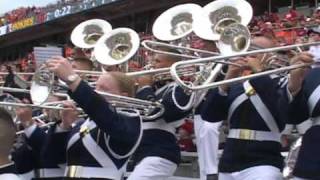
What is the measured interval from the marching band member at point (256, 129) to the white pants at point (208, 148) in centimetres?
135

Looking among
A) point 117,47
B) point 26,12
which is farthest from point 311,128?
point 26,12

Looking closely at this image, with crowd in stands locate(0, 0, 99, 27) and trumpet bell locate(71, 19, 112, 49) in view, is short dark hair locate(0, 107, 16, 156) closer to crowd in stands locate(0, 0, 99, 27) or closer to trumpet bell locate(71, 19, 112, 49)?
trumpet bell locate(71, 19, 112, 49)

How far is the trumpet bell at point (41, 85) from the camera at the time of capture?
4.09m

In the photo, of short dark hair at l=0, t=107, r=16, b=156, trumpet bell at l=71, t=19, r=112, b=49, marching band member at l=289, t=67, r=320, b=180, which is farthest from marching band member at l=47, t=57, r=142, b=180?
trumpet bell at l=71, t=19, r=112, b=49

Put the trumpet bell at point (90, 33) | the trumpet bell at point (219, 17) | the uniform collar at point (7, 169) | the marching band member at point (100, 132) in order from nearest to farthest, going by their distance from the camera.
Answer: the uniform collar at point (7, 169) → the marching band member at point (100, 132) → the trumpet bell at point (219, 17) → the trumpet bell at point (90, 33)

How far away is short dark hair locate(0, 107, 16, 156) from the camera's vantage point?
2.98 meters

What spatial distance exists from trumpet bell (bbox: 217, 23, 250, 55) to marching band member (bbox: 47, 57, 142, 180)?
0.61 metres

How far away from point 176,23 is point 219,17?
75 cm

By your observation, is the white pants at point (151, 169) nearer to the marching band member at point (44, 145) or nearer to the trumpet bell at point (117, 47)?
the marching band member at point (44, 145)

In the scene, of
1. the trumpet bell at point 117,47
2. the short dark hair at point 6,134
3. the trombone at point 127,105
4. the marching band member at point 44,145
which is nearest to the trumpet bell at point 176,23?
the trumpet bell at point 117,47

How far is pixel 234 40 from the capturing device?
3.99m

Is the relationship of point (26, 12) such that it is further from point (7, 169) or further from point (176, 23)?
point (7, 169)

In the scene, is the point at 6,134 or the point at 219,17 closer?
the point at 6,134

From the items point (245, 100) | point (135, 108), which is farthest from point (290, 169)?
point (135, 108)
